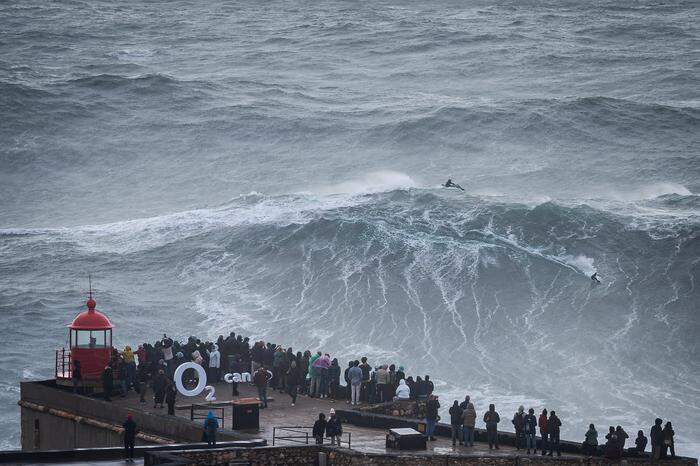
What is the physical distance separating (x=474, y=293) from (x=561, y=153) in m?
20.4

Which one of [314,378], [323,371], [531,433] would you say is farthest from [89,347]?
[531,433]

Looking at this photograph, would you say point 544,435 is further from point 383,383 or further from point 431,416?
point 383,383

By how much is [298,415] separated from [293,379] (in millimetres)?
1627

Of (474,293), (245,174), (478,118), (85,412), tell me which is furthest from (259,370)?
(478,118)

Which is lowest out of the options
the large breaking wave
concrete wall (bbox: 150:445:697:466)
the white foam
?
concrete wall (bbox: 150:445:697:466)

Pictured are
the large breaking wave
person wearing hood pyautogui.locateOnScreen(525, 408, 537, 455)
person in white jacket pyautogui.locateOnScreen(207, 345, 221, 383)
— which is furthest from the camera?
the large breaking wave

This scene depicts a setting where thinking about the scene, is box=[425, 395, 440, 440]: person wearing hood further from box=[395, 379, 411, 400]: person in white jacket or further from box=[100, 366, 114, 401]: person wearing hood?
box=[100, 366, 114, 401]: person wearing hood

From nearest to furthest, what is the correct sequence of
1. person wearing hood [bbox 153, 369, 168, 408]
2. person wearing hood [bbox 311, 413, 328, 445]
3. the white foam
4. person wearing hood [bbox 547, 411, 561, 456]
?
person wearing hood [bbox 311, 413, 328, 445]
person wearing hood [bbox 547, 411, 561, 456]
person wearing hood [bbox 153, 369, 168, 408]
the white foam

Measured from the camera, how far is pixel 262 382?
95.8ft

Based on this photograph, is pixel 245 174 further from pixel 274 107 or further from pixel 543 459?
pixel 543 459

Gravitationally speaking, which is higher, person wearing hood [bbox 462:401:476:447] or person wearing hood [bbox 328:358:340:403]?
person wearing hood [bbox 328:358:340:403]

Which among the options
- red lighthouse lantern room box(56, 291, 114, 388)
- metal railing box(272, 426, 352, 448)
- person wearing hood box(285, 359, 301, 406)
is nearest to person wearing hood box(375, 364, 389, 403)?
person wearing hood box(285, 359, 301, 406)

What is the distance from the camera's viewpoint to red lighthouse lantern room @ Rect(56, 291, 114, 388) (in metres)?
30.6

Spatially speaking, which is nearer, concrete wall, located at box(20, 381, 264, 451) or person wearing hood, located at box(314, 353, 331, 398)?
concrete wall, located at box(20, 381, 264, 451)
